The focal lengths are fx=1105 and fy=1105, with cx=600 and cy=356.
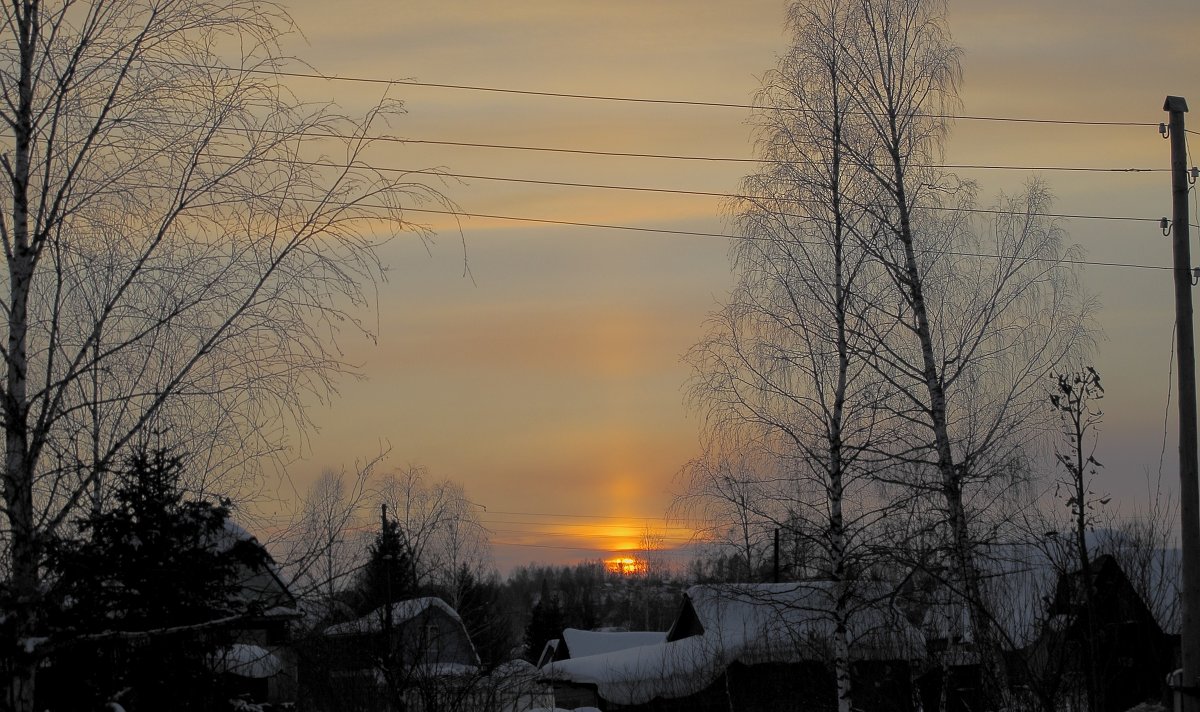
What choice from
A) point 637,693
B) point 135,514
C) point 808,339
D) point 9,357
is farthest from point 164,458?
point 637,693

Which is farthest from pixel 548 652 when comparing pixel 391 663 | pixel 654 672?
pixel 391 663

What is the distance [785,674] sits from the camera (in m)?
27.8

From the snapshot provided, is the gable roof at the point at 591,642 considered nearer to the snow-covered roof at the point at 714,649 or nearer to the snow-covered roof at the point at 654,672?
the snow-covered roof at the point at 654,672

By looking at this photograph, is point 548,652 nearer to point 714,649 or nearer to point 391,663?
point 714,649

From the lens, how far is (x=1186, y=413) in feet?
39.6

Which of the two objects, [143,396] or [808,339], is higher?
[808,339]

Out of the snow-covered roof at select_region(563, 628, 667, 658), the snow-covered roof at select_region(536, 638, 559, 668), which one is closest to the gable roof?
the snow-covered roof at select_region(563, 628, 667, 658)

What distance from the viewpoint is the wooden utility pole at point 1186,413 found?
38.1 ft

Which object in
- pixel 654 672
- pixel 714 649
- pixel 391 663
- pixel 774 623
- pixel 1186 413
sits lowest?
pixel 654 672

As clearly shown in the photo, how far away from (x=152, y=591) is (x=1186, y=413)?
35.0 feet

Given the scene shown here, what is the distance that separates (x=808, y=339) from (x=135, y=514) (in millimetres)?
12382

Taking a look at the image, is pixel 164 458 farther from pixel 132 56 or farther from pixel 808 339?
pixel 808 339

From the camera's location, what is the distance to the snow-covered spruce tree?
909cm

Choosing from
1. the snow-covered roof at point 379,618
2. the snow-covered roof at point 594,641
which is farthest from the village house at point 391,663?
the snow-covered roof at point 594,641
